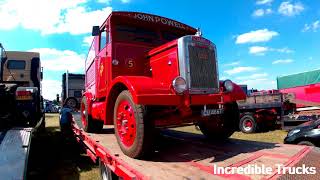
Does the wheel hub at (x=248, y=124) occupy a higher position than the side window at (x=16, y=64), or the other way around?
the side window at (x=16, y=64)

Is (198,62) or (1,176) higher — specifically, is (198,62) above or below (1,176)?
above

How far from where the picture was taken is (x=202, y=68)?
504 centimetres

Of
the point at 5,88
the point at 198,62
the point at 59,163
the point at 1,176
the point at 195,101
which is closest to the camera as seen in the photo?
the point at 1,176

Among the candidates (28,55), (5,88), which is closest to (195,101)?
(5,88)

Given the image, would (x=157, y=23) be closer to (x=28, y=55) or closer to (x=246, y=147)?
(x=246, y=147)

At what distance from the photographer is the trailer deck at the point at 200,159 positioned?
355cm

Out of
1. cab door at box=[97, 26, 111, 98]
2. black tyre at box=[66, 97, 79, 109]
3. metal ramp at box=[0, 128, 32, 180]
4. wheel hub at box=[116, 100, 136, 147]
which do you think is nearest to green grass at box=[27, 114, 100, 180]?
metal ramp at box=[0, 128, 32, 180]

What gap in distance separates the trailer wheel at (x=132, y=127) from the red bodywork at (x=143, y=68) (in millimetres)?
186

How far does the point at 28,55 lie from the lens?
48.0ft

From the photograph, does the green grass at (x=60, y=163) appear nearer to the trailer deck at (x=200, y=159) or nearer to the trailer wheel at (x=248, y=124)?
the trailer deck at (x=200, y=159)

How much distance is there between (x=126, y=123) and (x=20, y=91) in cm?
462

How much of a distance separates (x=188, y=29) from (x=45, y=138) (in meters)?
8.26

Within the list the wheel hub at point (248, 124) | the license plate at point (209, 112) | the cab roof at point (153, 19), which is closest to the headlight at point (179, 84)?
the license plate at point (209, 112)

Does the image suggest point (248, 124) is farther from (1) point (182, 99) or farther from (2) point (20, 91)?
(1) point (182, 99)
